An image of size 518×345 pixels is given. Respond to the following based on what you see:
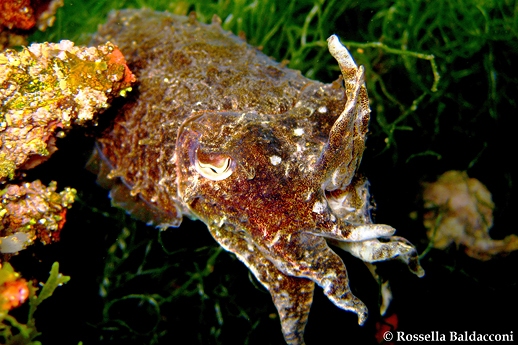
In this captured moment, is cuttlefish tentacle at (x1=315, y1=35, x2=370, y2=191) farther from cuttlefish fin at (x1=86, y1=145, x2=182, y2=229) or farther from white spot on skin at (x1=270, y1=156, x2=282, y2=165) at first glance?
cuttlefish fin at (x1=86, y1=145, x2=182, y2=229)

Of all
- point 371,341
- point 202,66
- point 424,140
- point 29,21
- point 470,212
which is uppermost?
point 29,21

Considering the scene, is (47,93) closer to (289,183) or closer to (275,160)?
(275,160)

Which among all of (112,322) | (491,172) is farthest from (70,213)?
(491,172)

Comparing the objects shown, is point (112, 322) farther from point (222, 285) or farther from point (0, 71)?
point (0, 71)

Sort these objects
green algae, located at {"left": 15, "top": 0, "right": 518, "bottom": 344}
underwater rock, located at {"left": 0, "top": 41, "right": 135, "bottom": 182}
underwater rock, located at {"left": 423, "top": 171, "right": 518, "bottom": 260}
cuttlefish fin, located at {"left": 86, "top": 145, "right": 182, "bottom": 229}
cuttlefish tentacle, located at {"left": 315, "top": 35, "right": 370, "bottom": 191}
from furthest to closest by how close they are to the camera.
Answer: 1. underwater rock, located at {"left": 423, "top": 171, "right": 518, "bottom": 260}
2. green algae, located at {"left": 15, "top": 0, "right": 518, "bottom": 344}
3. cuttlefish fin, located at {"left": 86, "top": 145, "right": 182, "bottom": 229}
4. underwater rock, located at {"left": 0, "top": 41, "right": 135, "bottom": 182}
5. cuttlefish tentacle, located at {"left": 315, "top": 35, "right": 370, "bottom": 191}

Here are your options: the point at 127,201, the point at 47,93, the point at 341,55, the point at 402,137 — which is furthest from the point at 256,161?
the point at 402,137

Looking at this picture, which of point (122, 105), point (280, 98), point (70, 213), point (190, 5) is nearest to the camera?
point (280, 98)

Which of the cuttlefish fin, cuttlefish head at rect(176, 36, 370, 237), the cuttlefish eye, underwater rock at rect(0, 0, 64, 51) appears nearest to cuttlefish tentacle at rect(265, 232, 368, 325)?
cuttlefish head at rect(176, 36, 370, 237)
